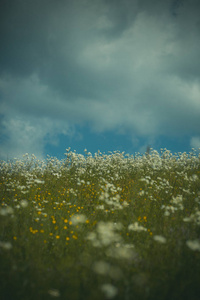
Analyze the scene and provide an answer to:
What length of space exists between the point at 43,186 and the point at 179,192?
16.9 ft

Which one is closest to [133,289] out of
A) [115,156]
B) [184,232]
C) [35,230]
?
[184,232]

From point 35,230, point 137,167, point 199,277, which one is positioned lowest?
point 199,277

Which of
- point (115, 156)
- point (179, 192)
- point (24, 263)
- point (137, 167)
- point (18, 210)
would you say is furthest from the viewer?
point (115, 156)

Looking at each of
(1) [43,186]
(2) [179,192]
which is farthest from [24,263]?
(2) [179,192]

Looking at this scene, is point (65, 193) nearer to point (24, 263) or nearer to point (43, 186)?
point (43, 186)

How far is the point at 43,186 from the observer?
22.8ft

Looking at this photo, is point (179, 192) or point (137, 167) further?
point (137, 167)

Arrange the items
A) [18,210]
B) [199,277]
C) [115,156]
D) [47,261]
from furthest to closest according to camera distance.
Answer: [115,156], [18,210], [47,261], [199,277]

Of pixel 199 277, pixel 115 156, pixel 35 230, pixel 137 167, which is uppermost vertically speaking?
pixel 115 156

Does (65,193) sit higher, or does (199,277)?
(65,193)

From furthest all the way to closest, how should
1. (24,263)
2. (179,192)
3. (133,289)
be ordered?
(179,192) < (24,263) < (133,289)

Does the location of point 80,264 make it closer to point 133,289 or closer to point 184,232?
point 133,289

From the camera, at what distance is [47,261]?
3.05 metres

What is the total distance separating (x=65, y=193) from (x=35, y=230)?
2.74 metres
